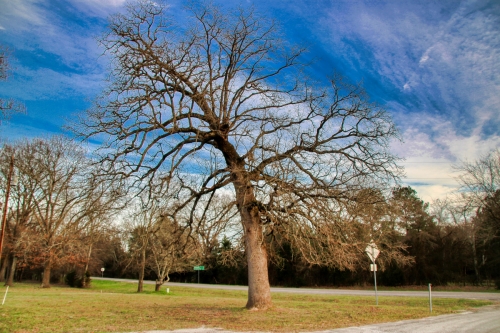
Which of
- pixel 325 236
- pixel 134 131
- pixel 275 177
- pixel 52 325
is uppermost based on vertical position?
pixel 134 131

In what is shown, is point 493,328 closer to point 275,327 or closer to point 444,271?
point 275,327

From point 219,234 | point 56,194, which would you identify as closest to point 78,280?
point 56,194

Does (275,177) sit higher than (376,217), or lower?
higher

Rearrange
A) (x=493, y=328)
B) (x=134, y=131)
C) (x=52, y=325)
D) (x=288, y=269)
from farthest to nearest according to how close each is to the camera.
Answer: (x=288, y=269) → (x=134, y=131) → (x=52, y=325) → (x=493, y=328)

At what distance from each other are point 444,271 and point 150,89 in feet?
136

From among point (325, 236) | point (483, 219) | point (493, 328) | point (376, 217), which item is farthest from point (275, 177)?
point (483, 219)

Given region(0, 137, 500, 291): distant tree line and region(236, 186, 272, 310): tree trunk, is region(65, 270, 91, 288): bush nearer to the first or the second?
region(0, 137, 500, 291): distant tree line

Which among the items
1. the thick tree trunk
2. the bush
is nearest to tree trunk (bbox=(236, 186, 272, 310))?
the thick tree trunk

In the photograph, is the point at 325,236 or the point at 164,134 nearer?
the point at 325,236

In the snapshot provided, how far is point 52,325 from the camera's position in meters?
11.0

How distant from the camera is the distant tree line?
1291cm

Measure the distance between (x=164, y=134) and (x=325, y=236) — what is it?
6721 millimetres

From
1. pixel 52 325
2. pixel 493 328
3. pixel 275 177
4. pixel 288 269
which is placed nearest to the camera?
pixel 493 328

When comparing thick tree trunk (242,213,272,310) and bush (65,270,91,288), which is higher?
thick tree trunk (242,213,272,310)
